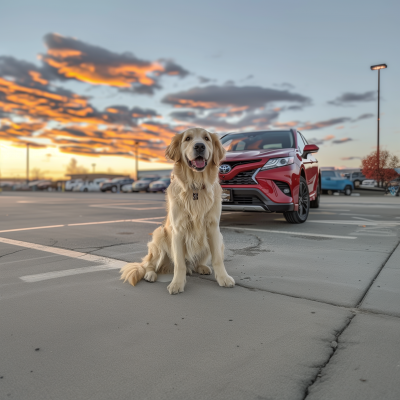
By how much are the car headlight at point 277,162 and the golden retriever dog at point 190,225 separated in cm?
312

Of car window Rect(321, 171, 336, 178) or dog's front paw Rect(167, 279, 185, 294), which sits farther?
car window Rect(321, 171, 336, 178)

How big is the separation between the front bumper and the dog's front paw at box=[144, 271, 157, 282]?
3.62 meters

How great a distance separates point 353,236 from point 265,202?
162 centimetres

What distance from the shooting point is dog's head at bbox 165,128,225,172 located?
3740 millimetres

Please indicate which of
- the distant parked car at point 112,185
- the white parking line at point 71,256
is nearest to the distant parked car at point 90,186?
the distant parked car at point 112,185

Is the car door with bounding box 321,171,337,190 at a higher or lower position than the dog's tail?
higher

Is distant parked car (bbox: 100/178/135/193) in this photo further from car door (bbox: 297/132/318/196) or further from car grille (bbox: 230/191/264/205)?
car grille (bbox: 230/191/264/205)

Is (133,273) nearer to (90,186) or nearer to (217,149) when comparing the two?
(217,149)

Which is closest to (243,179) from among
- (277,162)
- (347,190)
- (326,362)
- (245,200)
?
(245,200)

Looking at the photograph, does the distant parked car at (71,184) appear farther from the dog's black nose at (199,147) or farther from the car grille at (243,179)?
the dog's black nose at (199,147)

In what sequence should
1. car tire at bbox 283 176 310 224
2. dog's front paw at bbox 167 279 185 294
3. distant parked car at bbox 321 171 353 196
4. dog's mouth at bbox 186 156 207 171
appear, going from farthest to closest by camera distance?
distant parked car at bbox 321 171 353 196, car tire at bbox 283 176 310 224, dog's mouth at bbox 186 156 207 171, dog's front paw at bbox 167 279 185 294

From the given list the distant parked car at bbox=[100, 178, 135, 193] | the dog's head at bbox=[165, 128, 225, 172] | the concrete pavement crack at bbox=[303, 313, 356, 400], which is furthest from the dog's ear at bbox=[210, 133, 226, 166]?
the distant parked car at bbox=[100, 178, 135, 193]

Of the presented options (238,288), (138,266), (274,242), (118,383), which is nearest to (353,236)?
(274,242)

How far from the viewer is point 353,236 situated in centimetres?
609
